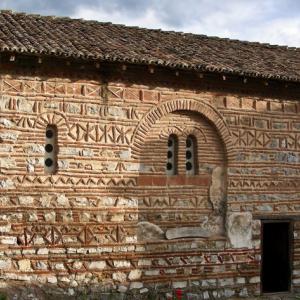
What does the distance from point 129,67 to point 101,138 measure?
1.54m

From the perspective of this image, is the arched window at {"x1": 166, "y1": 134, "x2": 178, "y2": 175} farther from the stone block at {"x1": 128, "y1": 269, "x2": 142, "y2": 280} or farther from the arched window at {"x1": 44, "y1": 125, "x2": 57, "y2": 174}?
the arched window at {"x1": 44, "y1": 125, "x2": 57, "y2": 174}

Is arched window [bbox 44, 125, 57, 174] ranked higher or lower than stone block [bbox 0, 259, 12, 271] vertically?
higher

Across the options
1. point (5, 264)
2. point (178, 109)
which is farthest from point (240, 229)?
point (5, 264)

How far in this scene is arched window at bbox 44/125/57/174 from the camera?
1084 centimetres

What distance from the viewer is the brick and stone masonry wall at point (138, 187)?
414 inches

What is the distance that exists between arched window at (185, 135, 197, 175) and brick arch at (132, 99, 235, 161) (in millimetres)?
574

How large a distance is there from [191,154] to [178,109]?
1034mm

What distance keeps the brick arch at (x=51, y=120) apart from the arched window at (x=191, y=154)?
2.76 m

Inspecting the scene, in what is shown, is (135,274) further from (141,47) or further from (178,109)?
(141,47)

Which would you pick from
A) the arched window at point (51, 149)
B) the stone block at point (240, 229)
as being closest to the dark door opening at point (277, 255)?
the stone block at point (240, 229)

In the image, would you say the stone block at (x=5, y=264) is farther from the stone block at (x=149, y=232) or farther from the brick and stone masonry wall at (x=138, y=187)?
the stone block at (x=149, y=232)

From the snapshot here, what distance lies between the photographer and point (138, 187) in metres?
11.5

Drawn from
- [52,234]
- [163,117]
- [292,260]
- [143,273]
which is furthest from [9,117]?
[292,260]

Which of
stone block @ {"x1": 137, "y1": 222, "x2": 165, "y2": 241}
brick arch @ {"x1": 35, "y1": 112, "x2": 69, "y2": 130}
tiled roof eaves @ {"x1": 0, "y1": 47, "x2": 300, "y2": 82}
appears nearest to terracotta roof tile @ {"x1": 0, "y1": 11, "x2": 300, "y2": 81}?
tiled roof eaves @ {"x1": 0, "y1": 47, "x2": 300, "y2": 82}
